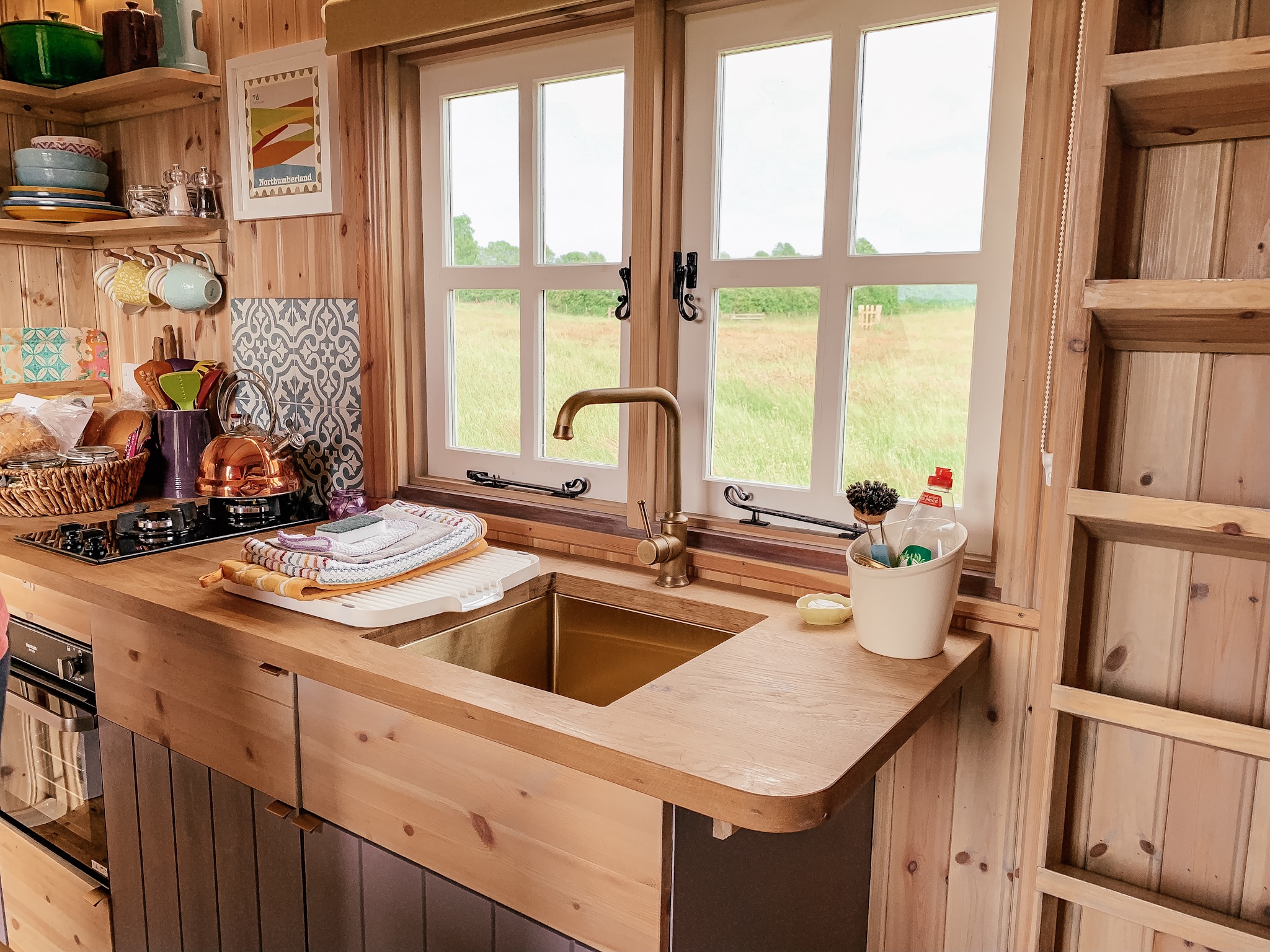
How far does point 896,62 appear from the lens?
1.52 m

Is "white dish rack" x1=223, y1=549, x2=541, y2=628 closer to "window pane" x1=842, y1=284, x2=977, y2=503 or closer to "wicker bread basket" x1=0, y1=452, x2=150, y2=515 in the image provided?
"window pane" x1=842, y1=284, x2=977, y2=503

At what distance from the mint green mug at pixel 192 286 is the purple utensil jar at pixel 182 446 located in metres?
0.28

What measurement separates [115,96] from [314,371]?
945 millimetres

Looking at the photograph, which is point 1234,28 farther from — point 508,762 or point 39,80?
point 39,80

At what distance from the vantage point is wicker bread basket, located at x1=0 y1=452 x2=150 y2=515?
2158 mm

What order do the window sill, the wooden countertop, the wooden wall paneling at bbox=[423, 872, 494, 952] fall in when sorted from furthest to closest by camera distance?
the window sill, the wooden wall paneling at bbox=[423, 872, 494, 952], the wooden countertop

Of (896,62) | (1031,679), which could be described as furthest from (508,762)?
(896,62)

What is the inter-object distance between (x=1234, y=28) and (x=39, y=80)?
2.62m

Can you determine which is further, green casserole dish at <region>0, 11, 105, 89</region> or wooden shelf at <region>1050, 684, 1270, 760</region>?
green casserole dish at <region>0, 11, 105, 89</region>

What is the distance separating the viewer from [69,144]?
2.46 m

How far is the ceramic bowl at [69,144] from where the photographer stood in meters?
2.45

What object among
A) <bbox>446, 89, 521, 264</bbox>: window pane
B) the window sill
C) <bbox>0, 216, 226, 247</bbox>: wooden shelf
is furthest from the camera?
<bbox>0, 216, 226, 247</bbox>: wooden shelf

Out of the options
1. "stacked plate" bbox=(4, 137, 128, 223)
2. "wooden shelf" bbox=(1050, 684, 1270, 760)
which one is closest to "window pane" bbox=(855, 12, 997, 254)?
"wooden shelf" bbox=(1050, 684, 1270, 760)

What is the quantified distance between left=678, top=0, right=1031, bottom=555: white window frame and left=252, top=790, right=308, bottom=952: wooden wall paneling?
884mm
